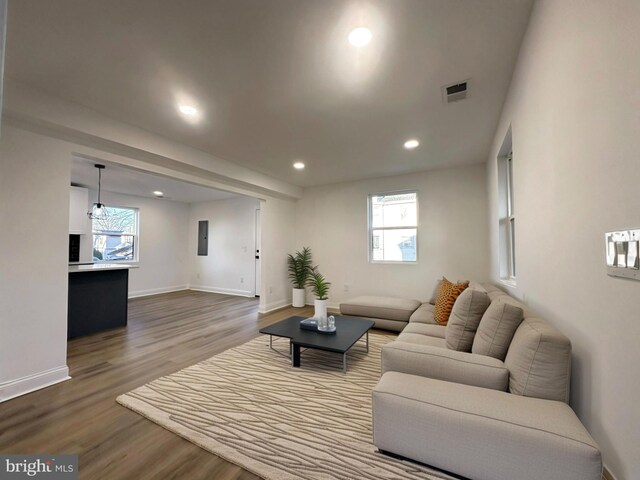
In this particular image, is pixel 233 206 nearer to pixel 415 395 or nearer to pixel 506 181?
pixel 506 181

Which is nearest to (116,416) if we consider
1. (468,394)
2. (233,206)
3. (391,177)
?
(468,394)

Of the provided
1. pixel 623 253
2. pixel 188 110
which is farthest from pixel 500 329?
pixel 188 110

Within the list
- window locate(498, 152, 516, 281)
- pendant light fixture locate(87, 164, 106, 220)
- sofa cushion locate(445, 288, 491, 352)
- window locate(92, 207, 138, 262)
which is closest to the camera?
sofa cushion locate(445, 288, 491, 352)

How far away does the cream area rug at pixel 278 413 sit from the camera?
1560 mm

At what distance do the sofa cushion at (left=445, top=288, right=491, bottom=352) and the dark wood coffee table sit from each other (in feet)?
2.97

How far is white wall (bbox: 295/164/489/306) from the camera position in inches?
173

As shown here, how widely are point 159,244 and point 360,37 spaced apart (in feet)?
22.8

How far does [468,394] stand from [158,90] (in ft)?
9.82

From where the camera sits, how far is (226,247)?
7.22 meters

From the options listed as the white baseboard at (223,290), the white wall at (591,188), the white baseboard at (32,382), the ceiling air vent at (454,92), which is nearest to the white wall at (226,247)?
the white baseboard at (223,290)

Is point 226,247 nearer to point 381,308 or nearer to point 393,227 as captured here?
point 393,227

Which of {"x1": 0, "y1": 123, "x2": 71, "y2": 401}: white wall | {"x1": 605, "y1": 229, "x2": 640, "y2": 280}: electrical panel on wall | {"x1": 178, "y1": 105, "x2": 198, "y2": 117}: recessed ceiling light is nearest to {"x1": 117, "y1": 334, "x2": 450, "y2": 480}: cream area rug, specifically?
{"x1": 0, "y1": 123, "x2": 71, "y2": 401}: white wall

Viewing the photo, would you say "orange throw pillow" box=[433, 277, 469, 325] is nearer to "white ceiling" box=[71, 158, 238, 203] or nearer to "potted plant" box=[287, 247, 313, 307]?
"potted plant" box=[287, 247, 313, 307]

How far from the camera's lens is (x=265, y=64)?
2.00m
